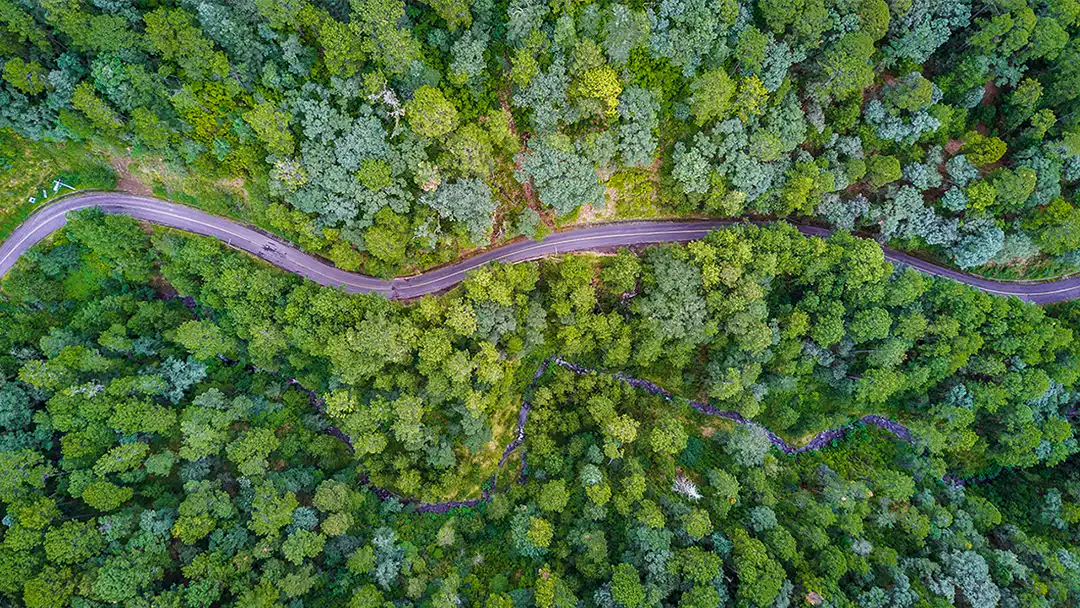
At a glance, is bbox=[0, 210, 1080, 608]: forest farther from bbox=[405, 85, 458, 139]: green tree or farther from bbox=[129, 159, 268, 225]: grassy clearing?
bbox=[405, 85, 458, 139]: green tree

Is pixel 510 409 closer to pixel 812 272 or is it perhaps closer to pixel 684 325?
pixel 684 325

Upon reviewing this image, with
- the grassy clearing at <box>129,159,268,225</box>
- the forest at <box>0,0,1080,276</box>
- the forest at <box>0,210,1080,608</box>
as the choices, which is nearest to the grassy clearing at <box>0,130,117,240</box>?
the forest at <box>0,0,1080,276</box>

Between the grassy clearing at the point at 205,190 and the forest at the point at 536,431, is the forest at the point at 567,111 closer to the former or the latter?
the grassy clearing at the point at 205,190

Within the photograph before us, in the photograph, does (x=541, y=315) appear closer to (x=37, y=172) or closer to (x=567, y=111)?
(x=567, y=111)

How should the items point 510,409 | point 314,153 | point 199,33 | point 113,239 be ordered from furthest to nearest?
1. point 510,409
2. point 113,239
3. point 314,153
4. point 199,33

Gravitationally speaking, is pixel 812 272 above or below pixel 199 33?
below

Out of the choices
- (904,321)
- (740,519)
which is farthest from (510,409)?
(904,321)
